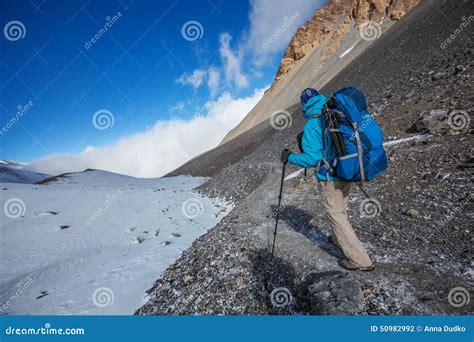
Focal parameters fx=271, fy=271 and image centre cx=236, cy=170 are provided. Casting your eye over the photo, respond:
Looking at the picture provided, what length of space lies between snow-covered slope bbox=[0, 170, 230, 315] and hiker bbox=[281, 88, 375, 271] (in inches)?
231

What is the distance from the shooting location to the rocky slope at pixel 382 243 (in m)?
4.54

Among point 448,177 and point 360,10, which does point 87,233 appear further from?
point 360,10

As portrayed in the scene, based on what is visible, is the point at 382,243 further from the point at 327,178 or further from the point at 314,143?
the point at 314,143

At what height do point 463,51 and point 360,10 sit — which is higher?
point 360,10

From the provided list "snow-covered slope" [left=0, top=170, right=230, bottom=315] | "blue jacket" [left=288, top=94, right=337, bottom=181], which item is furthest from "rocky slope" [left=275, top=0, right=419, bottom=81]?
"blue jacket" [left=288, top=94, right=337, bottom=181]

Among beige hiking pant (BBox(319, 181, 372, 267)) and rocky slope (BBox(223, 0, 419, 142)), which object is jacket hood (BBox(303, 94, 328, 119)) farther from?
rocky slope (BBox(223, 0, 419, 142))

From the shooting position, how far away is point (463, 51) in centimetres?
1419

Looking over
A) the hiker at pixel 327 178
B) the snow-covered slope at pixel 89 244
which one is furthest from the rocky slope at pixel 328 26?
the hiker at pixel 327 178

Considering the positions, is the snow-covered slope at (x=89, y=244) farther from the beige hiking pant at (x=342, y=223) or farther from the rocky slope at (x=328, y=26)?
the rocky slope at (x=328, y=26)

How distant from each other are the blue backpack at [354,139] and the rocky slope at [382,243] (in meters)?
1.90

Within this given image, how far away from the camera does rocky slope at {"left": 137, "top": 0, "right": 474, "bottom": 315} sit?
179 inches

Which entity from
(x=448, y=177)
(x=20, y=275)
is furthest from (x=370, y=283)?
(x=20, y=275)

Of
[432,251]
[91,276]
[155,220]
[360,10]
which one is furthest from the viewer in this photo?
[360,10]

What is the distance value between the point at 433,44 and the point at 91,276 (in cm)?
2824
